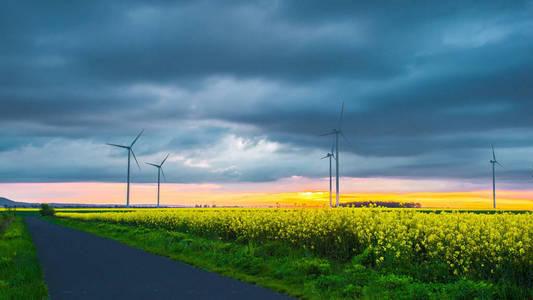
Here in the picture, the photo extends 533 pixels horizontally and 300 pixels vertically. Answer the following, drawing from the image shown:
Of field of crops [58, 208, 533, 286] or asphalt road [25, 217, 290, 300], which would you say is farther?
field of crops [58, 208, 533, 286]

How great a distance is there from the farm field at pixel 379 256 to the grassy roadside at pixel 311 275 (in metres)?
0.03

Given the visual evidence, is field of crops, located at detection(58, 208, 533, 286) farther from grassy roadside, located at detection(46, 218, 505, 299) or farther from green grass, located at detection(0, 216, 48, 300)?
green grass, located at detection(0, 216, 48, 300)

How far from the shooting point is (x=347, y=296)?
1161 centimetres

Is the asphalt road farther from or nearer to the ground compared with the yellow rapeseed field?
nearer to the ground

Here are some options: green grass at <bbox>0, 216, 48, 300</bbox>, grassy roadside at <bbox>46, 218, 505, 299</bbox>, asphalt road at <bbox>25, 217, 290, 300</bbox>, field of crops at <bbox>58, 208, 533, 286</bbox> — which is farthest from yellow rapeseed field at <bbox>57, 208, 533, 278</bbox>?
green grass at <bbox>0, 216, 48, 300</bbox>

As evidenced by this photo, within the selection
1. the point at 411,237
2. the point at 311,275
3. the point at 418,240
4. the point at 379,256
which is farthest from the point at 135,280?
the point at 418,240

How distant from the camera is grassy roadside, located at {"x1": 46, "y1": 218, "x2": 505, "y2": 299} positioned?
36.2 feet

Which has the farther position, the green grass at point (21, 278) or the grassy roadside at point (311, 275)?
the green grass at point (21, 278)

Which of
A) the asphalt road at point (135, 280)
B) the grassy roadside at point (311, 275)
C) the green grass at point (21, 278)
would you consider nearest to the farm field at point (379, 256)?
the grassy roadside at point (311, 275)

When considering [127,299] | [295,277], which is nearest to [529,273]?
[295,277]

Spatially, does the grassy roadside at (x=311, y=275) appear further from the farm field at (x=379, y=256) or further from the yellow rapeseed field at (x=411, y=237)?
the yellow rapeseed field at (x=411, y=237)

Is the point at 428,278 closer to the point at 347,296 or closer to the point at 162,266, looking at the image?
the point at 347,296

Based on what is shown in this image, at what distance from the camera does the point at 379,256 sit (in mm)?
15078

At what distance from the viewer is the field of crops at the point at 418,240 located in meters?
12.4
